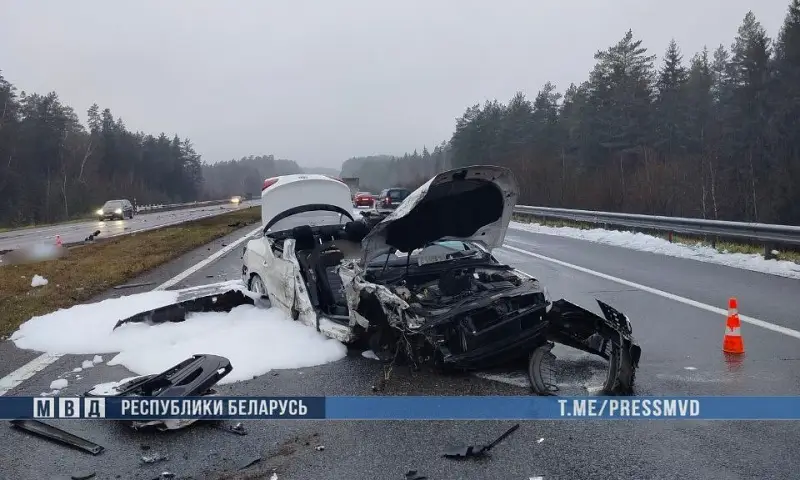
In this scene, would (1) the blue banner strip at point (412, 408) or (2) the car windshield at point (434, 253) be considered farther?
(2) the car windshield at point (434, 253)

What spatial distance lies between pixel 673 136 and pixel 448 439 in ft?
163

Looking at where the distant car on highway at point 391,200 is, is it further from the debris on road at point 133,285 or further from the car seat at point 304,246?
the car seat at point 304,246

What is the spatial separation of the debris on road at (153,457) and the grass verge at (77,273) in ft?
15.0

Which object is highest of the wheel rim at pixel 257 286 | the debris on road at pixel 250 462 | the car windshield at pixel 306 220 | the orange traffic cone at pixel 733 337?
the car windshield at pixel 306 220

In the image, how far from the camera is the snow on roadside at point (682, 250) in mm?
10734

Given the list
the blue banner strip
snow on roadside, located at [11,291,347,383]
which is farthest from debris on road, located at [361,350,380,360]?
the blue banner strip

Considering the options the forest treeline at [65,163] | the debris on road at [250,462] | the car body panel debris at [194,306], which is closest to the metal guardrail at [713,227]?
the car body panel debris at [194,306]

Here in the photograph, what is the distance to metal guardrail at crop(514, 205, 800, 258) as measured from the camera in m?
11.3

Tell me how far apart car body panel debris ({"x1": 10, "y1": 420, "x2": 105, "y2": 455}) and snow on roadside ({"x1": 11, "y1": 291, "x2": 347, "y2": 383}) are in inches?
46.4

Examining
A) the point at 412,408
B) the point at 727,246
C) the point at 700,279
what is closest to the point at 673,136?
the point at 727,246

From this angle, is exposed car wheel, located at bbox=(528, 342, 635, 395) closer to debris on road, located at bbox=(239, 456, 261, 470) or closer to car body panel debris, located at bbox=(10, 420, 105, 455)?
debris on road, located at bbox=(239, 456, 261, 470)

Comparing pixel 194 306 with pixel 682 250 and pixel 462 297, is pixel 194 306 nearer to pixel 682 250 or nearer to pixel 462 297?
pixel 462 297

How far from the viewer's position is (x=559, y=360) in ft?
17.8

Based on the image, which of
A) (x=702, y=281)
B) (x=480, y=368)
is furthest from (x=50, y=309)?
(x=702, y=281)
